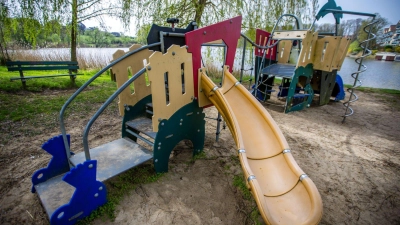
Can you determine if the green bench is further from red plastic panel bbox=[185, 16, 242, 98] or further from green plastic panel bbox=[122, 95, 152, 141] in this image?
red plastic panel bbox=[185, 16, 242, 98]

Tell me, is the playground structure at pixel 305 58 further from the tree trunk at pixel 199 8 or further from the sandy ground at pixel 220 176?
the tree trunk at pixel 199 8

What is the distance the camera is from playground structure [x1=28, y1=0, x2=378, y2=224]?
1658mm

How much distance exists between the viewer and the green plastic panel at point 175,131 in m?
2.25

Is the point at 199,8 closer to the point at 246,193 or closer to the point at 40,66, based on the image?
the point at 40,66

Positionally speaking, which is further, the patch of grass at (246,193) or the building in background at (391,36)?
the building in background at (391,36)

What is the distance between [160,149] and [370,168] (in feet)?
9.20

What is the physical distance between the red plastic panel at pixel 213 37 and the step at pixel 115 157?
3.26ft

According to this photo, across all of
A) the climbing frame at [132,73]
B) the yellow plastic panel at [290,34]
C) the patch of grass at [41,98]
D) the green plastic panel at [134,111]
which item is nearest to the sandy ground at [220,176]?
the patch of grass at [41,98]

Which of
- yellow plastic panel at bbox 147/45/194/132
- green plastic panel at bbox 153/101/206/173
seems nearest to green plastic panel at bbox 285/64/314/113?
green plastic panel at bbox 153/101/206/173

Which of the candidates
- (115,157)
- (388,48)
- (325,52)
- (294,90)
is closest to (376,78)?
(325,52)

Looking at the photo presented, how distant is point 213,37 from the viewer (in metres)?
2.45

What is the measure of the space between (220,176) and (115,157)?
1.22 metres

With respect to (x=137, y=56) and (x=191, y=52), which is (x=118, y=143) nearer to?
(x=137, y=56)

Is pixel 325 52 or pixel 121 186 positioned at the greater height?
pixel 325 52
